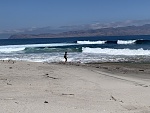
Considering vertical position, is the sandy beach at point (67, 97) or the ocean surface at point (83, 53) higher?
the sandy beach at point (67, 97)

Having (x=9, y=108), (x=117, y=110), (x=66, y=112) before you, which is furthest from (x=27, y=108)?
(x=117, y=110)

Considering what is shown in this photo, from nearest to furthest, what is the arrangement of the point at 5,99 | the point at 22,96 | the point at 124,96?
the point at 5,99 < the point at 22,96 < the point at 124,96

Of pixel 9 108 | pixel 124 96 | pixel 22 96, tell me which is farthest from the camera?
pixel 124 96

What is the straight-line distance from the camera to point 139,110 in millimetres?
7332

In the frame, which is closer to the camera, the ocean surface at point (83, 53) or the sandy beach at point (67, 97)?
the sandy beach at point (67, 97)

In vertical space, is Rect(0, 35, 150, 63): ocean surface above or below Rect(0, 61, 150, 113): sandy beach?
below

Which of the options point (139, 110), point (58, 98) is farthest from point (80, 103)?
point (139, 110)

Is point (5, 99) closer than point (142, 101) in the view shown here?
Yes

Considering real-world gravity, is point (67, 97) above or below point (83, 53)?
above

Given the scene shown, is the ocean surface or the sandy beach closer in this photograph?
the sandy beach

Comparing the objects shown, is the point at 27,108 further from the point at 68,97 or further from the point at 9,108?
the point at 68,97

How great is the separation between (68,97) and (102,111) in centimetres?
149

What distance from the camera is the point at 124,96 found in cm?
888

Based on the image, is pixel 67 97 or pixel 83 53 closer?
pixel 67 97
